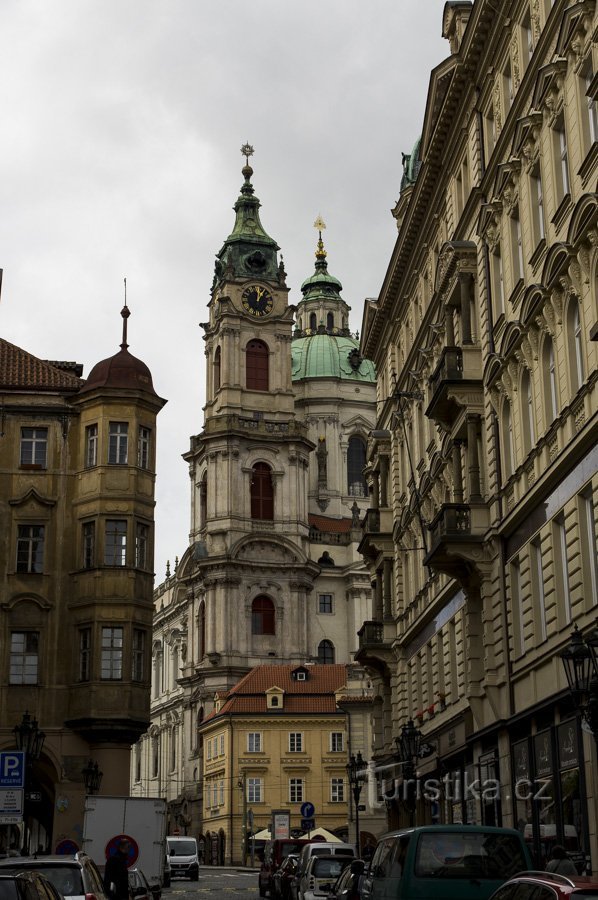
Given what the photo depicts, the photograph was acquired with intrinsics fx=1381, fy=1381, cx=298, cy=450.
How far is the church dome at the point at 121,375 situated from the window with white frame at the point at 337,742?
46.6 metres

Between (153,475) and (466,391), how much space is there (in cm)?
1654

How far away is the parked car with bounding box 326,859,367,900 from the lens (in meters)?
21.3

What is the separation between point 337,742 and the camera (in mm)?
90000

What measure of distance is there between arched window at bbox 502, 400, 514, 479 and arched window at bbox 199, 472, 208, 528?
69.8 m

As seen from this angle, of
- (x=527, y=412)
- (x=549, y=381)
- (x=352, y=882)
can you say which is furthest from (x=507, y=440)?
(x=352, y=882)

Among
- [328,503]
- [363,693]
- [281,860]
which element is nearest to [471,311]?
[281,860]

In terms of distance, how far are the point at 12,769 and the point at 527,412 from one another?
1296 centimetres

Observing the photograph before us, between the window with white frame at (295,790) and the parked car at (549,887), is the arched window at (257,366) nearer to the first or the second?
the window with white frame at (295,790)

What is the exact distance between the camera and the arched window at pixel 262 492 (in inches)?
3964

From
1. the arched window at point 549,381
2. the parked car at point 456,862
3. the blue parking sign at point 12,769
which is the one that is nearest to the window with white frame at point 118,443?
the blue parking sign at point 12,769

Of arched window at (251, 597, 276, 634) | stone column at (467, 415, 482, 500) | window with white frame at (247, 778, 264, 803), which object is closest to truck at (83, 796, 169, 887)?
stone column at (467, 415, 482, 500)

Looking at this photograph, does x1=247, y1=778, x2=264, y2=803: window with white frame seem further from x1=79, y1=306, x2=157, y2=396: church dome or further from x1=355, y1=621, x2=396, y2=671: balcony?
x1=79, y1=306, x2=157, y2=396: church dome

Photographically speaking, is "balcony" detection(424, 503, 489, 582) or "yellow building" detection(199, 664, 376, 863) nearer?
"balcony" detection(424, 503, 489, 582)

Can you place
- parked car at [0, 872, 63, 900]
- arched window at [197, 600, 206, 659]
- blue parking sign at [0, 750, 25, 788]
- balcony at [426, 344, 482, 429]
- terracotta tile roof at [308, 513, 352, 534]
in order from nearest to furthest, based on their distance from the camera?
parked car at [0, 872, 63, 900]
blue parking sign at [0, 750, 25, 788]
balcony at [426, 344, 482, 429]
arched window at [197, 600, 206, 659]
terracotta tile roof at [308, 513, 352, 534]
